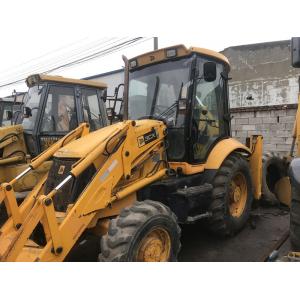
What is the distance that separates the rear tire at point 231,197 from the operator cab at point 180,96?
14.7 inches

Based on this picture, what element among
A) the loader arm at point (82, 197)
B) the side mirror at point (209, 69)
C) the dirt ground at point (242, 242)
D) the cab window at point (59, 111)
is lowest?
the dirt ground at point (242, 242)

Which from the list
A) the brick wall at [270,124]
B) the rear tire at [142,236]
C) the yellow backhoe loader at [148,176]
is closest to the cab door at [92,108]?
the yellow backhoe loader at [148,176]

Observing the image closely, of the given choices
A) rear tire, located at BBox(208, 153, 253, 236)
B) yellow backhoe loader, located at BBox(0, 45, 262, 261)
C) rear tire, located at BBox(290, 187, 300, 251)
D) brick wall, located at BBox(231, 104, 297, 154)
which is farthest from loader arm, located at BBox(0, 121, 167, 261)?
brick wall, located at BBox(231, 104, 297, 154)

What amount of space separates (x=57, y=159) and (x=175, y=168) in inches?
58.5

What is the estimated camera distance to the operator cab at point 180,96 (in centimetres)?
434

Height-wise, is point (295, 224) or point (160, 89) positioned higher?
point (160, 89)

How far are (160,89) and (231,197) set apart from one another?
1.86 m

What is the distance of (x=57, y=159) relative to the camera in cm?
373

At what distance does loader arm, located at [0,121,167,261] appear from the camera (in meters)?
2.91

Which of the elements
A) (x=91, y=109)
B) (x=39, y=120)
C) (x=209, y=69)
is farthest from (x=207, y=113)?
(x=39, y=120)

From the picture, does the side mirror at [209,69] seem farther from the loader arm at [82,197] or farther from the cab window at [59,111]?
the cab window at [59,111]

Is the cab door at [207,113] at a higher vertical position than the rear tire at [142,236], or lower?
higher

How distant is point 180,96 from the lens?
4.34m

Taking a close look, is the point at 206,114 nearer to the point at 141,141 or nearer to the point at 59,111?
the point at 141,141
